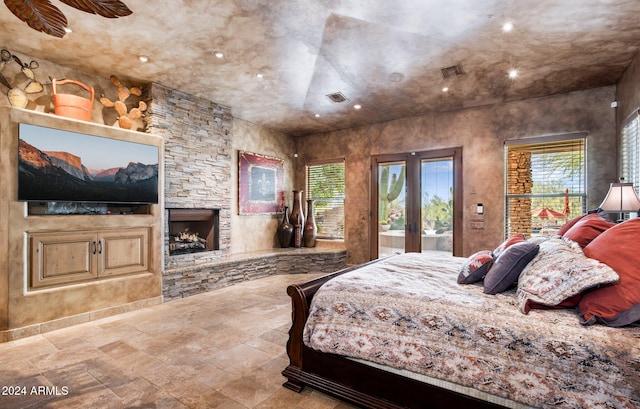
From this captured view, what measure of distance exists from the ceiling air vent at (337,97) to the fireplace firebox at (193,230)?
2.63 metres

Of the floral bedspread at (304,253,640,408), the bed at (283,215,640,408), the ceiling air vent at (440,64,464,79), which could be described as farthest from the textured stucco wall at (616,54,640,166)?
the floral bedspread at (304,253,640,408)

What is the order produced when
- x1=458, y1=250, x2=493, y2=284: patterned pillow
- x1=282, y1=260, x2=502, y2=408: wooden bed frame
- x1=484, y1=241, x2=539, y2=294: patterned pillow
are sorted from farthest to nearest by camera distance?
→ x1=458, y1=250, x2=493, y2=284: patterned pillow, x1=484, y1=241, x2=539, y2=294: patterned pillow, x1=282, y1=260, x2=502, y2=408: wooden bed frame

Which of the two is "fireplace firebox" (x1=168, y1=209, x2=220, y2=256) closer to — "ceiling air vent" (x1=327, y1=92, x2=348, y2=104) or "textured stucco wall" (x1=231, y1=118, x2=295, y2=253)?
"textured stucco wall" (x1=231, y1=118, x2=295, y2=253)

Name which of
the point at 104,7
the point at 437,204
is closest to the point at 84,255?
the point at 104,7

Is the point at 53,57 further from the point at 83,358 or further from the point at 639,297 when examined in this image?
the point at 639,297

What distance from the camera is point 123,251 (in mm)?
3715

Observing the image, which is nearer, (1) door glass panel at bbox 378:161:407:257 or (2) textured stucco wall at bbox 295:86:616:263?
(2) textured stucco wall at bbox 295:86:616:263

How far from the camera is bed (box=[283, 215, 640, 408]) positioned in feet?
4.42

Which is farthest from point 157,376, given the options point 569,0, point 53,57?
point 569,0

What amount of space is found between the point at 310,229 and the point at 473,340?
5031 millimetres

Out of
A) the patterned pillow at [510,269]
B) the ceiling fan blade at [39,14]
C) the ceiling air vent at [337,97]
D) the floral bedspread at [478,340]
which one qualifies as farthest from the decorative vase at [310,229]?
the ceiling fan blade at [39,14]

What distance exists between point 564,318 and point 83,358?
3441 millimetres

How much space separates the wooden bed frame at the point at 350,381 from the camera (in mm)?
1656

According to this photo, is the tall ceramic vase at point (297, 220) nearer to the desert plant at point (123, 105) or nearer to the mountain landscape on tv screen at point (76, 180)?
the mountain landscape on tv screen at point (76, 180)
